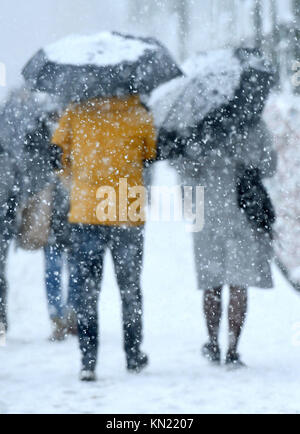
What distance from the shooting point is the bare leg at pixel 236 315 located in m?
3.94

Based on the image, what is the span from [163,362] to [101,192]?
101 centimetres

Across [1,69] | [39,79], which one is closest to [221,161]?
[39,79]

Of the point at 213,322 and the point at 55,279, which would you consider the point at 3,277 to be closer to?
the point at 55,279

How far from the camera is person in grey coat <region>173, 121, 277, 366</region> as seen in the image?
154 inches

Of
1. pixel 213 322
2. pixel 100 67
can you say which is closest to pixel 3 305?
pixel 213 322

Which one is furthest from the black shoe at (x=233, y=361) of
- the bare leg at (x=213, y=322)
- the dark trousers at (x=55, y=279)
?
the dark trousers at (x=55, y=279)

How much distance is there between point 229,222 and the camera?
3.98 metres

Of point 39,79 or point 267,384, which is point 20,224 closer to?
point 39,79

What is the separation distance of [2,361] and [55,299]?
2.04 ft

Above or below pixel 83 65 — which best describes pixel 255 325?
below

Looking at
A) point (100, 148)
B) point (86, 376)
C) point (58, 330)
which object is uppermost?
point (100, 148)

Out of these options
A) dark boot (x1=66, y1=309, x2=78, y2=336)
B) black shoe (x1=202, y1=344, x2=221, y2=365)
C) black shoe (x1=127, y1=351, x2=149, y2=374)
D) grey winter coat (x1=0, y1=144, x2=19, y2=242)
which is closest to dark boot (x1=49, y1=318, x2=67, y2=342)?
dark boot (x1=66, y1=309, x2=78, y2=336)

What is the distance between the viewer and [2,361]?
414 centimetres

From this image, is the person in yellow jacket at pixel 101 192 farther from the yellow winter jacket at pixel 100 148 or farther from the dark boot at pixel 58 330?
the dark boot at pixel 58 330
